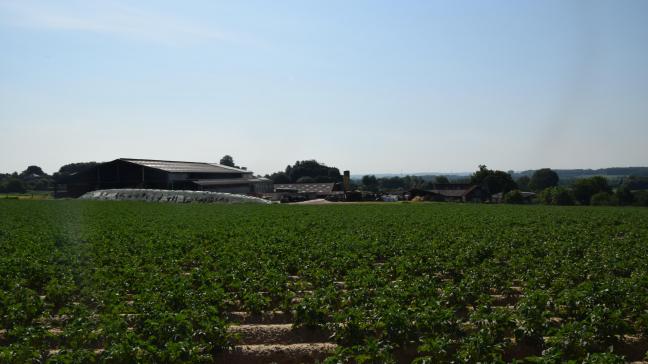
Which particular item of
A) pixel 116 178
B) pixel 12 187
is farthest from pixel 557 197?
pixel 12 187

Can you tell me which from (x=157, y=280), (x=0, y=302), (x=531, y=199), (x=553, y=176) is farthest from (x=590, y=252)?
(x=553, y=176)

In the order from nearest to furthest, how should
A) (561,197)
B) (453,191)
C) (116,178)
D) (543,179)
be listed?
(116,178)
(561,197)
(453,191)
(543,179)

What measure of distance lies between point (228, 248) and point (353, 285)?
21.9 feet

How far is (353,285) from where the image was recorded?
10617 mm

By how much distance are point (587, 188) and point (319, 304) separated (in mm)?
82242

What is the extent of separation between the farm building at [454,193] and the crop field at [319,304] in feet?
196

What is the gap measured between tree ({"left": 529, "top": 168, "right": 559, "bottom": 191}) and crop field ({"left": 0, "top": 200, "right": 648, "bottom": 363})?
134 meters

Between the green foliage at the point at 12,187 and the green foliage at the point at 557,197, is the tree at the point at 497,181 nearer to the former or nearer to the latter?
the green foliage at the point at 557,197

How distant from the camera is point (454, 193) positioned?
81.0 meters

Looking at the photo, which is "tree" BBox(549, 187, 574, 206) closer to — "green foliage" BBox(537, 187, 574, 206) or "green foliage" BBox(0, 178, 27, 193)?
"green foliage" BBox(537, 187, 574, 206)

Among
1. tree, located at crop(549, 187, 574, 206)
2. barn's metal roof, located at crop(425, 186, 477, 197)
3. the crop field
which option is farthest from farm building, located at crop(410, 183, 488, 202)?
the crop field

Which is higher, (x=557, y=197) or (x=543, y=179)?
(x=543, y=179)

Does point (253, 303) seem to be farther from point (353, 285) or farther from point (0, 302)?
point (0, 302)

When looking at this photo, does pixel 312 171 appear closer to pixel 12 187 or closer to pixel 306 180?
pixel 306 180
